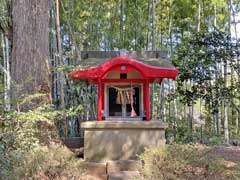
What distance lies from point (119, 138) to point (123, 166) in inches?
17.1

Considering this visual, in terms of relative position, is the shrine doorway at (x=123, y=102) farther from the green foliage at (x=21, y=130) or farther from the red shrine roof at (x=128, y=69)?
the green foliage at (x=21, y=130)

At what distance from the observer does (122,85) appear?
16.2 ft

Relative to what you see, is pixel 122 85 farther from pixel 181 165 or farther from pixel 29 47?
pixel 181 165

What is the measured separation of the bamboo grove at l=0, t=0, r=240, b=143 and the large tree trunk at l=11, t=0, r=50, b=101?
1.88 ft

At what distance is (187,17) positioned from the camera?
9344 millimetres

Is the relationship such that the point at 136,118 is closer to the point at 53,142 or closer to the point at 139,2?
the point at 53,142

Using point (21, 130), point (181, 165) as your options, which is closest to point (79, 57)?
point (21, 130)

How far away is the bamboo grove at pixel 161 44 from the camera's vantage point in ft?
22.9

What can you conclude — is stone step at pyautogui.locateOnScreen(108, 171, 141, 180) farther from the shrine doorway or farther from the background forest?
the shrine doorway

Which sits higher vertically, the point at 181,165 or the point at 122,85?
the point at 122,85

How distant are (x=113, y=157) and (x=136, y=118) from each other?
711 mm

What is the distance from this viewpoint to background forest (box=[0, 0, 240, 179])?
3.83m

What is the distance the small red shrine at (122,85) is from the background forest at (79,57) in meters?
0.44

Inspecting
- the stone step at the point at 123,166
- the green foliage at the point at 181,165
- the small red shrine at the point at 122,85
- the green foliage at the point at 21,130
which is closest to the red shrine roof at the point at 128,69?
the small red shrine at the point at 122,85
